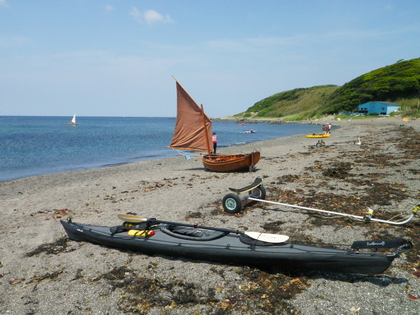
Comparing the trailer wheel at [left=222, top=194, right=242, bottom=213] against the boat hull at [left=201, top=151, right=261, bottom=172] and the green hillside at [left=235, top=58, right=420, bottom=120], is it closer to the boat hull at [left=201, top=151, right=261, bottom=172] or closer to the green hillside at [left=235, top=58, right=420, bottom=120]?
the boat hull at [left=201, top=151, right=261, bottom=172]

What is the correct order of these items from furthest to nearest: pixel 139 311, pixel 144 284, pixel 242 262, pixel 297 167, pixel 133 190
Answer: pixel 297 167 < pixel 133 190 < pixel 242 262 < pixel 144 284 < pixel 139 311

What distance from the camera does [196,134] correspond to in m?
22.3

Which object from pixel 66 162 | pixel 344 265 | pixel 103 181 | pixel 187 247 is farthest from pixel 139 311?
pixel 66 162

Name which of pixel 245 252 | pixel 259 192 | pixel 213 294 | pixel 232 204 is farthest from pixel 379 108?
pixel 213 294

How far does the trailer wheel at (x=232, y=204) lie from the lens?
1076cm

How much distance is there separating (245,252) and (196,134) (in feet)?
52.2

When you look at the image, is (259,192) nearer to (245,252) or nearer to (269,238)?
(269,238)

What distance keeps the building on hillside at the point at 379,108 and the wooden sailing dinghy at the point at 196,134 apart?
80.9m

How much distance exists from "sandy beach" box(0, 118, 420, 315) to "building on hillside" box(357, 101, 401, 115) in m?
79.3

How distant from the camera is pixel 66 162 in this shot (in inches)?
1292

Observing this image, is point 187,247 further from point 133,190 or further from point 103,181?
point 103,181

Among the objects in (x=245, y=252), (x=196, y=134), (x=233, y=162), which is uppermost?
(x=196, y=134)

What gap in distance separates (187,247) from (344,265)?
367cm

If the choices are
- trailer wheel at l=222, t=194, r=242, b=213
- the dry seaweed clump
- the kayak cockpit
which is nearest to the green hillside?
trailer wheel at l=222, t=194, r=242, b=213
